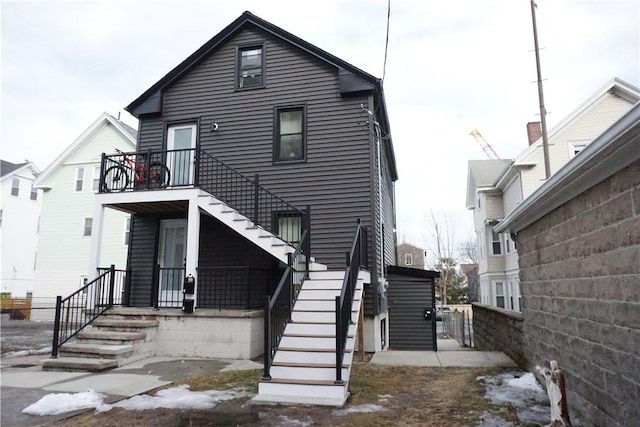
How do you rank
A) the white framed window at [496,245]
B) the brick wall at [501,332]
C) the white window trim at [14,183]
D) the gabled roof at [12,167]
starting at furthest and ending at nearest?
the white window trim at [14,183], the gabled roof at [12,167], the white framed window at [496,245], the brick wall at [501,332]

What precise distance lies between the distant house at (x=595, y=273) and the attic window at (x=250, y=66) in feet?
27.0

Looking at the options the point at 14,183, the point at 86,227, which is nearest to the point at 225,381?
the point at 86,227

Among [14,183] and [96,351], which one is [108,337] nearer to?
[96,351]

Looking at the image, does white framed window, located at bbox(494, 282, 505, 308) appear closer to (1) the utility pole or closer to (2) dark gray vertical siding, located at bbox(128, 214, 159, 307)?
(1) the utility pole

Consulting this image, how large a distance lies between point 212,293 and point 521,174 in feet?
45.1

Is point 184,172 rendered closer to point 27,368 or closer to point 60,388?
point 27,368

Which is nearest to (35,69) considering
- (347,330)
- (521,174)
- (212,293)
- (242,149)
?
(242,149)

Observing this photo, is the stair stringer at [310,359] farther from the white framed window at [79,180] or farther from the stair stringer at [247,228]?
the white framed window at [79,180]

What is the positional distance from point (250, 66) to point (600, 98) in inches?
543

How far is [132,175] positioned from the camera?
34.3ft

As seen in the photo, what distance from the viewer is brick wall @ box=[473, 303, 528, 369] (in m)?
6.64

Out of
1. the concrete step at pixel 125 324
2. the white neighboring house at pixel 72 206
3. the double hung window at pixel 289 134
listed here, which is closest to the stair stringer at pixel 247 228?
the double hung window at pixel 289 134

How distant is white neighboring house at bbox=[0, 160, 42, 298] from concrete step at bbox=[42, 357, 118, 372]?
78.3ft

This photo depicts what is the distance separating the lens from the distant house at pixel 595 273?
299 cm
